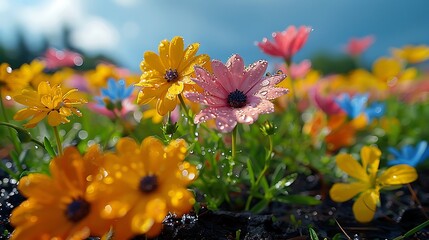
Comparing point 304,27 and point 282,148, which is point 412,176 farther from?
point 282,148

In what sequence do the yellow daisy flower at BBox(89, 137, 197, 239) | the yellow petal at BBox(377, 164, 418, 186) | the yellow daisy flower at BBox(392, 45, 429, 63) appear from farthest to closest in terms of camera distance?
1. the yellow daisy flower at BBox(392, 45, 429, 63)
2. the yellow petal at BBox(377, 164, 418, 186)
3. the yellow daisy flower at BBox(89, 137, 197, 239)

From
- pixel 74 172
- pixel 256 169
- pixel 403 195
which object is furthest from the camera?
pixel 403 195

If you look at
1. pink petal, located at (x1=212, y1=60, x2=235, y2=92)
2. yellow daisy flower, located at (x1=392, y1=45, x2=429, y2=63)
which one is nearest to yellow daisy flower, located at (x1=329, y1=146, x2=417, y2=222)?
pink petal, located at (x1=212, y1=60, x2=235, y2=92)

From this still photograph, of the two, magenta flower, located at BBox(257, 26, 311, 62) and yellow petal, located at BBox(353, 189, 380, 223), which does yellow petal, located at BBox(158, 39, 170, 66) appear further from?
yellow petal, located at BBox(353, 189, 380, 223)

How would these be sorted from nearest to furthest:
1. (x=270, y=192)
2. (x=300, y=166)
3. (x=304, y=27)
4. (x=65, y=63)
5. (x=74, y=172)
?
(x=74, y=172)
(x=270, y=192)
(x=304, y=27)
(x=300, y=166)
(x=65, y=63)

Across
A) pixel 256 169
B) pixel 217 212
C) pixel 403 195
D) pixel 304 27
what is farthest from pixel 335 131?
pixel 217 212

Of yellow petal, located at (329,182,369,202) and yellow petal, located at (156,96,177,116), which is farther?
yellow petal, located at (329,182,369,202)
